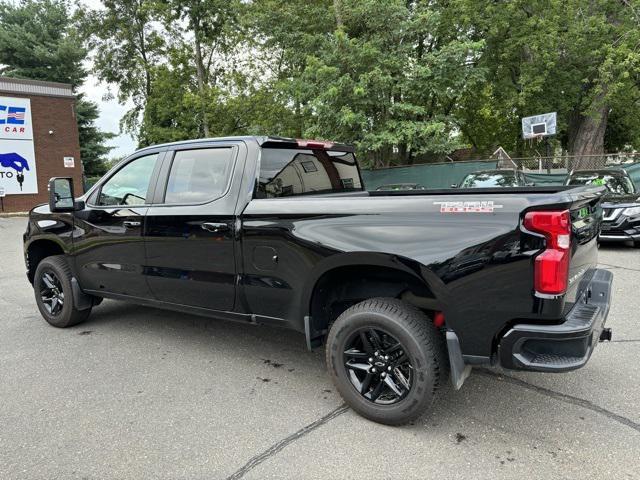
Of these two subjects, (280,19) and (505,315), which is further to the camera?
(280,19)

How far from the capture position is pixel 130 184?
171 inches

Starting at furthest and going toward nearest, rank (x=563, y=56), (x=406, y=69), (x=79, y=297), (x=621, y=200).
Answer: (x=563, y=56)
(x=406, y=69)
(x=621, y=200)
(x=79, y=297)

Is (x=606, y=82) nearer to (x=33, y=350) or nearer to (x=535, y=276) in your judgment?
(x=535, y=276)

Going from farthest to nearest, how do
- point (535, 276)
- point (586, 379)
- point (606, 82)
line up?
point (606, 82)
point (586, 379)
point (535, 276)

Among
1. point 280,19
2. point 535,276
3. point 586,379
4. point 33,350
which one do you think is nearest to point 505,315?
point 535,276

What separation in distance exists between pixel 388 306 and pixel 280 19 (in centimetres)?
1687

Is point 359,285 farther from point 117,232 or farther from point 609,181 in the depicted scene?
point 609,181

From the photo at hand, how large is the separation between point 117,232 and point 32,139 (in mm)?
23574

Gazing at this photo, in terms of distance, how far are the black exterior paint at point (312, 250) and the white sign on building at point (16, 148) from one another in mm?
22174

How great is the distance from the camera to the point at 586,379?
3.57m

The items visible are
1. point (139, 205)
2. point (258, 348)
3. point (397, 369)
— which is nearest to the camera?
point (397, 369)

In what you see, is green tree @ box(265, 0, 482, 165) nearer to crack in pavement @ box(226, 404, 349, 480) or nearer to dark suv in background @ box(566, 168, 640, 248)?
dark suv in background @ box(566, 168, 640, 248)

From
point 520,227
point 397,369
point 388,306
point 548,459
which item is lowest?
point 548,459

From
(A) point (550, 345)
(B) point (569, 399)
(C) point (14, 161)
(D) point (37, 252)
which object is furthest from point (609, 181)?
(C) point (14, 161)
